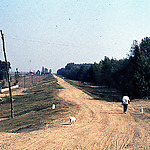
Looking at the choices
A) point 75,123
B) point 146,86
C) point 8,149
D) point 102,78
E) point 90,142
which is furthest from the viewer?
point 102,78

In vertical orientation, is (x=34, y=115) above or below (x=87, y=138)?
below

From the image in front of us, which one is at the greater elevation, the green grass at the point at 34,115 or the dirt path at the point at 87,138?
the dirt path at the point at 87,138

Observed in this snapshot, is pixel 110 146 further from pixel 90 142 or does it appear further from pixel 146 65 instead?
pixel 146 65

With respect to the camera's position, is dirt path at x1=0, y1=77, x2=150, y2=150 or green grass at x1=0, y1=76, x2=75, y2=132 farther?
green grass at x1=0, y1=76, x2=75, y2=132

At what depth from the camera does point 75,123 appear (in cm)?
1388

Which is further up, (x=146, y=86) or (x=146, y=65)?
(x=146, y=65)

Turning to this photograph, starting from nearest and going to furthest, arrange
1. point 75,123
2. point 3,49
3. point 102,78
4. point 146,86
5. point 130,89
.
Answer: point 75,123 < point 3,49 < point 146,86 < point 130,89 < point 102,78

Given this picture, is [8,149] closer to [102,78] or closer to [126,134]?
[126,134]

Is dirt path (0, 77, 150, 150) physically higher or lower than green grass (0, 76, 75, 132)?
higher

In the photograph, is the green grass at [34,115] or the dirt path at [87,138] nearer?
the dirt path at [87,138]

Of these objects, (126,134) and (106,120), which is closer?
(126,134)

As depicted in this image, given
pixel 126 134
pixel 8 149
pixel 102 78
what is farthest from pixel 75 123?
pixel 102 78

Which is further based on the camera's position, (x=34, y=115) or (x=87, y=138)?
(x=34, y=115)

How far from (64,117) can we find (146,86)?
27.5 metres
